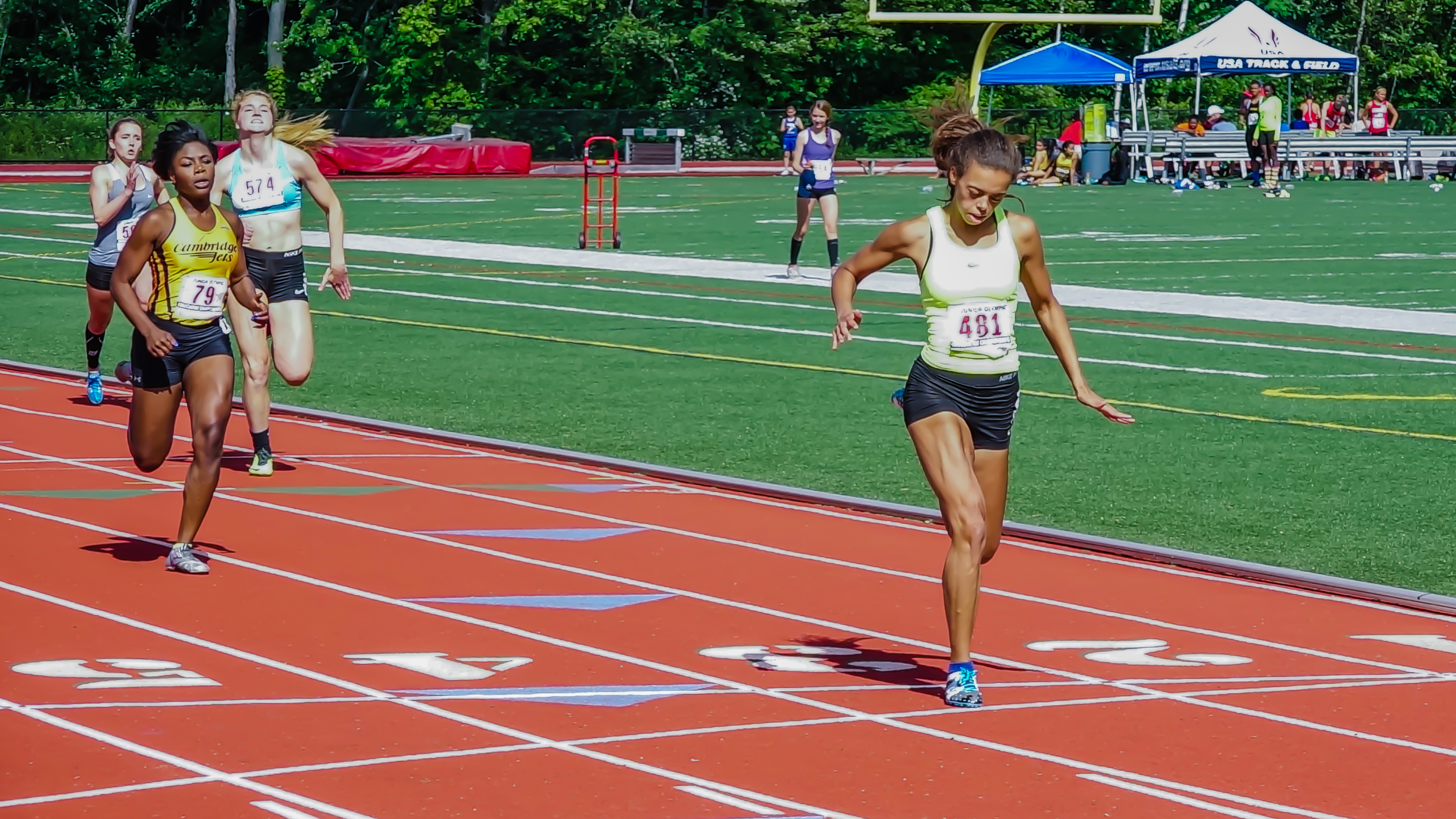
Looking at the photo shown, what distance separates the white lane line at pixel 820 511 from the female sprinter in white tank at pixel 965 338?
6.65 ft

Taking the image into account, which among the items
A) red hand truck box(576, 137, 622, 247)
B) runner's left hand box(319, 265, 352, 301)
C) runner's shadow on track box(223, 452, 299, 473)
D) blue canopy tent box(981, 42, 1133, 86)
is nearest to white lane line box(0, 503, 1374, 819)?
runner's shadow on track box(223, 452, 299, 473)

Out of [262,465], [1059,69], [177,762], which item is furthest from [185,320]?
[1059,69]

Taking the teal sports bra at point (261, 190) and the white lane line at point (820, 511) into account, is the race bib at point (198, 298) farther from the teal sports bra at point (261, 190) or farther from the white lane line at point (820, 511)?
the white lane line at point (820, 511)

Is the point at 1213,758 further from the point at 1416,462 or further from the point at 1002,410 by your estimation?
the point at 1416,462

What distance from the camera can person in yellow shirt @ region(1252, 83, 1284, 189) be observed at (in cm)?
4341

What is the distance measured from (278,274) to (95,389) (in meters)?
3.67

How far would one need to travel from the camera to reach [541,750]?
6.78 meters

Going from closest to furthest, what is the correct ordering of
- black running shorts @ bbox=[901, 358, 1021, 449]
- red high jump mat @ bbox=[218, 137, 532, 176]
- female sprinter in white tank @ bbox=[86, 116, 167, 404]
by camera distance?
black running shorts @ bbox=[901, 358, 1021, 449]
female sprinter in white tank @ bbox=[86, 116, 167, 404]
red high jump mat @ bbox=[218, 137, 532, 176]

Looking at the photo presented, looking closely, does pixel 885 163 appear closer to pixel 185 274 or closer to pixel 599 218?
pixel 599 218

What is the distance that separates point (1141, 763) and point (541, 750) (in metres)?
1.83

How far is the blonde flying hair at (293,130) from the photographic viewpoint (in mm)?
12484

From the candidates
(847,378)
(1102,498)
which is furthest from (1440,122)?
(1102,498)

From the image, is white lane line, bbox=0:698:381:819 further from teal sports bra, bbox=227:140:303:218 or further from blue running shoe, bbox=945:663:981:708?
teal sports bra, bbox=227:140:303:218

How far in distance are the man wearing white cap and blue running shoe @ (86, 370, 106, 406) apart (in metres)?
39.9
